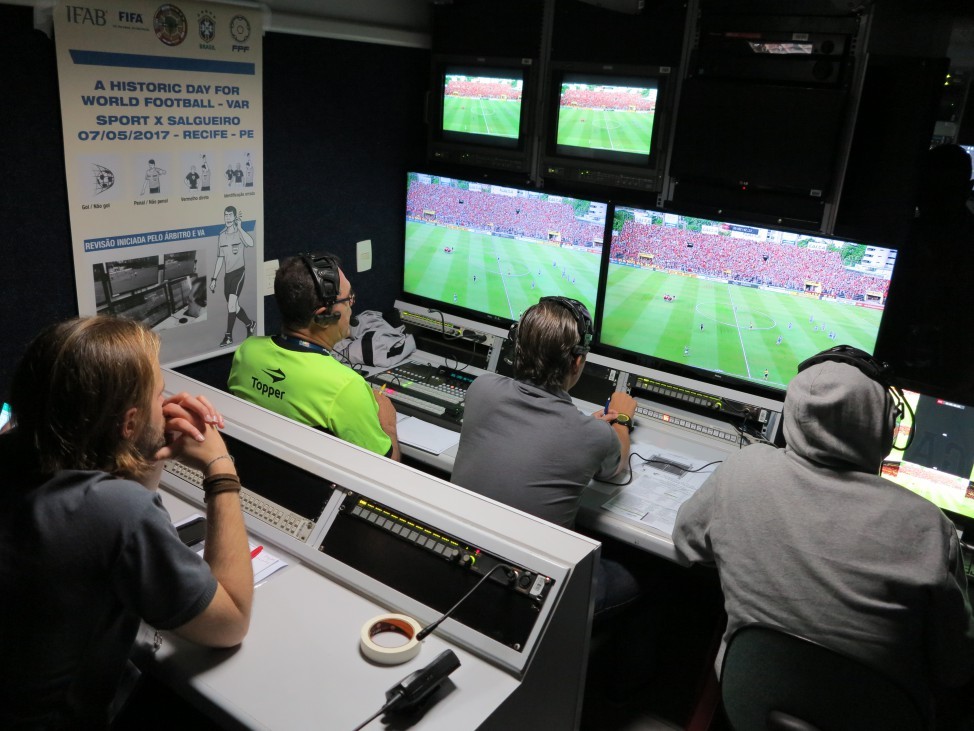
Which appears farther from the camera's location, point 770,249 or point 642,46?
point 642,46

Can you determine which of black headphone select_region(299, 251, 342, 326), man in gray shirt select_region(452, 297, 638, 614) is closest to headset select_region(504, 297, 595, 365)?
man in gray shirt select_region(452, 297, 638, 614)

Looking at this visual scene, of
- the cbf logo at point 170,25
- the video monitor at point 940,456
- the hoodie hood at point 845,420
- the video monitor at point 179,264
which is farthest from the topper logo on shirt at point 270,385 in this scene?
the video monitor at point 940,456

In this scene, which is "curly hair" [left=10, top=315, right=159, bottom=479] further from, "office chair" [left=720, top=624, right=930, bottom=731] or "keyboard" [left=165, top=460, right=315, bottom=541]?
"office chair" [left=720, top=624, right=930, bottom=731]

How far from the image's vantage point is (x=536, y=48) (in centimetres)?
Result: 268

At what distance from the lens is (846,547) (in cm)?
140

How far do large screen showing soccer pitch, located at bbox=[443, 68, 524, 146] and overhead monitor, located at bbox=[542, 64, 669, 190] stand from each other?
0.46 feet

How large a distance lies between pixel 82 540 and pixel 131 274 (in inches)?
52.9

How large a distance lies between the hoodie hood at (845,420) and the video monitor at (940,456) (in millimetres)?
428

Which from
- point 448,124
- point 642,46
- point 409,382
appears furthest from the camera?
point 448,124

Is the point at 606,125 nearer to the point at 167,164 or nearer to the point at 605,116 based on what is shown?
the point at 605,116

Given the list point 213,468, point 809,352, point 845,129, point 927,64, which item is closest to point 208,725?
point 213,468

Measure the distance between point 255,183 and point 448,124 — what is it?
812 millimetres

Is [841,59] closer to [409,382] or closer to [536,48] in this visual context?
[536,48]

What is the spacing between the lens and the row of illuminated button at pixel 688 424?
2.30 meters
